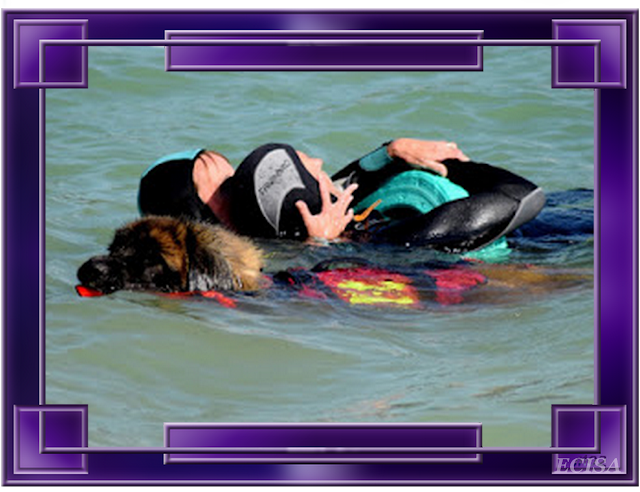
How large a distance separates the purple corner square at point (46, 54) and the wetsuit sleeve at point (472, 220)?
3439mm

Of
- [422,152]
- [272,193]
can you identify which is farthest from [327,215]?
[422,152]

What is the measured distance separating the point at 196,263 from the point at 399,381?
3.70 ft

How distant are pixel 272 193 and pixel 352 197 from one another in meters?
0.61

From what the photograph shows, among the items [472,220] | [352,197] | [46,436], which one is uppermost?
[352,197]

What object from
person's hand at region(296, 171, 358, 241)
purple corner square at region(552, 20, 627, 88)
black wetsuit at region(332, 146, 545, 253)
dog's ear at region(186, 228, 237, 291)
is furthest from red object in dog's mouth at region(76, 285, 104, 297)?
purple corner square at region(552, 20, 627, 88)

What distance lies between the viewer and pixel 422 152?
22.1ft

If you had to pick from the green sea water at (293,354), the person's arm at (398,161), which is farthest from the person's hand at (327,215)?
the person's arm at (398,161)

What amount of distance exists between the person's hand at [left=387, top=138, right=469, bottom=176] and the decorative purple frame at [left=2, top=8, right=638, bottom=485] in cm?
349

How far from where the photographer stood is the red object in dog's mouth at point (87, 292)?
17.0 feet

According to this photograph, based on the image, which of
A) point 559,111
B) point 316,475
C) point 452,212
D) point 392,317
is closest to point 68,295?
point 392,317

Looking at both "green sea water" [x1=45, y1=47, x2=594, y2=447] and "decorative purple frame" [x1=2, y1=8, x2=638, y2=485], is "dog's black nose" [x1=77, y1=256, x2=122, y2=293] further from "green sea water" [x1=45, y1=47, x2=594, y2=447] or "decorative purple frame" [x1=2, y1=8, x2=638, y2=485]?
"decorative purple frame" [x1=2, y1=8, x2=638, y2=485]

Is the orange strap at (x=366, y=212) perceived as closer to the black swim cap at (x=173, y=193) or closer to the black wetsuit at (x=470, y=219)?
the black wetsuit at (x=470, y=219)

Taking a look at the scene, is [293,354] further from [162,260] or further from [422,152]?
[422,152]

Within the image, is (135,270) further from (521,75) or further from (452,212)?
(521,75)
